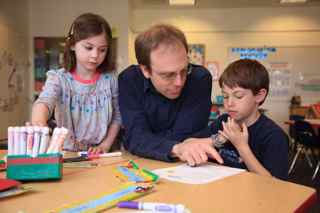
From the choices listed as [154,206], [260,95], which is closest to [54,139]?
[154,206]

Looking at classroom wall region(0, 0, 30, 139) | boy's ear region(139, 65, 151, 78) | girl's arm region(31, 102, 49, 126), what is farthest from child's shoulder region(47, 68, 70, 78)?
classroom wall region(0, 0, 30, 139)

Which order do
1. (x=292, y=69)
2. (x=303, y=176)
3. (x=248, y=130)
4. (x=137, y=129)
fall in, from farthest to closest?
(x=292, y=69)
(x=303, y=176)
(x=248, y=130)
(x=137, y=129)

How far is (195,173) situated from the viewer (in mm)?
989

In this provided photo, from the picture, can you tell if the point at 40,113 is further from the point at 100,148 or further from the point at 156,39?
the point at 156,39

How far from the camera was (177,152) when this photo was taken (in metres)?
1.14

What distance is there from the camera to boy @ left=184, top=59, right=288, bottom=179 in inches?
48.5

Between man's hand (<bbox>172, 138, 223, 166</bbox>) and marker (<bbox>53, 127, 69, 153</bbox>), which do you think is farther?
man's hand (<bbox>172, 138, 223, 166</bbox>)

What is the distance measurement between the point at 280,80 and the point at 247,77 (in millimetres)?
6244

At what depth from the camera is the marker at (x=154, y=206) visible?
0.65m

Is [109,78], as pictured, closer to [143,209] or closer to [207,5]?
[143,209]

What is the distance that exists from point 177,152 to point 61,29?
17.5ft

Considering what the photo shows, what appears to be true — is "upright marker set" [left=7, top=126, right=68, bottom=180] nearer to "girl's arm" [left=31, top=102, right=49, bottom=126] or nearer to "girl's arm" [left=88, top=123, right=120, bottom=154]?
"girl's arm" [left=31, top=102, right=49, bottom=126]

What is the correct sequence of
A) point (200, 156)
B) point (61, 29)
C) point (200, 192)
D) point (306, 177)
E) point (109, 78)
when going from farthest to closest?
point (61, 29)
point (306, 177)
point (109, 78)
point (200, 156)
point (200, 192)

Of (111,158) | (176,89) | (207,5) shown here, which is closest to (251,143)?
(176,89)
